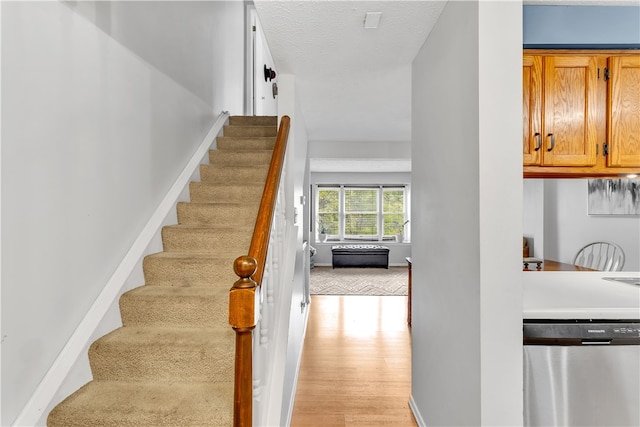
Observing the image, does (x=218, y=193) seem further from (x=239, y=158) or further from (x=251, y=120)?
(x=251, y=120)

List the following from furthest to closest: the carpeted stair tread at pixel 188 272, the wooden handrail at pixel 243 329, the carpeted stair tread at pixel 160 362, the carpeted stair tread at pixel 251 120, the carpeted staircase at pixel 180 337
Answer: the carpeted stair tread at pixel 251 120 → the carpeted stair tread at pixel 188 272 → the carpeted stair tread at pixel 160 362 → the carpeted staircase at pixel 180 337 → the wooden handrail at pixel 243 329

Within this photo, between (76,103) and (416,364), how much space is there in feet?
8.07

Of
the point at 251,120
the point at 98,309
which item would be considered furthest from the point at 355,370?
the point at 251,120

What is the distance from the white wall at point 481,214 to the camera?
1.39 metres

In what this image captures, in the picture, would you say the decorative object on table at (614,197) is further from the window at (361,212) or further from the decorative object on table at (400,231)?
the window at (361,212)

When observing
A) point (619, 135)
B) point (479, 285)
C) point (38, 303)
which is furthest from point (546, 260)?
point (38, 303)

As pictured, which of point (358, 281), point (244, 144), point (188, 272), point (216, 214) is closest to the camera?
point (188, 272)

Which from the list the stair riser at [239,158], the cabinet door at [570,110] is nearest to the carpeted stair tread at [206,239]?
the stair riser at [239,158]

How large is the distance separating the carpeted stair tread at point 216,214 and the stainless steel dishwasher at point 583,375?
1870 mm

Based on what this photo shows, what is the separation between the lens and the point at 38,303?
1.51m

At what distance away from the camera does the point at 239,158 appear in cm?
330

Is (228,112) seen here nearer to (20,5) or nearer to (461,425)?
(20,5)

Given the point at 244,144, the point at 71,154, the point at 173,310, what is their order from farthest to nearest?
the point at 244,144, the point at 173,310, the point at 71,154

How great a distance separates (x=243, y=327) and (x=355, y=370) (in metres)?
2.27
